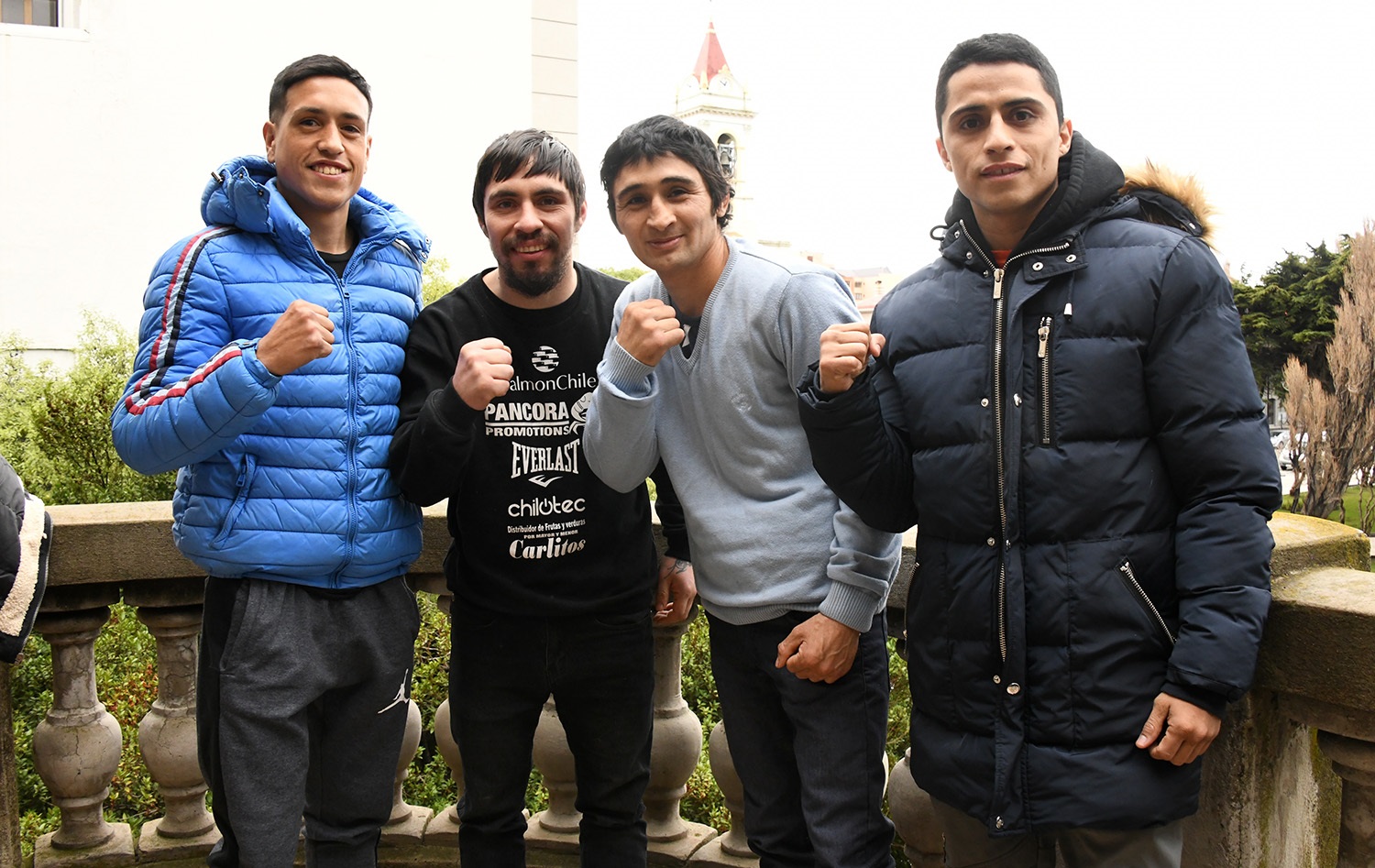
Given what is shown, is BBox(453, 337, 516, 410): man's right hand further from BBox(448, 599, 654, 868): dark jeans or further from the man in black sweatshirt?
BBox(448, 599, 654, 868): dark jeans

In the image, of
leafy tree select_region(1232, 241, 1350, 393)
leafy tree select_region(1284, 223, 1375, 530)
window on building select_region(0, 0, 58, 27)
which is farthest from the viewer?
leafy tree select_region(1232, 241, 1350, 393)

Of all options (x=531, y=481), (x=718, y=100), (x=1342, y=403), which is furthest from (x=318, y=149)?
(x=718, y=100)

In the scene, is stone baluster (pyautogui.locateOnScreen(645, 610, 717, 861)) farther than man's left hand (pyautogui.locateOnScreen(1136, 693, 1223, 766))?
Yes

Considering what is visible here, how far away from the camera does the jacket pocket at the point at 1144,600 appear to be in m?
1.75

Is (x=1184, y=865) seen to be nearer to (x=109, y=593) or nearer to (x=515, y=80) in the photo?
(x=109, y=593)

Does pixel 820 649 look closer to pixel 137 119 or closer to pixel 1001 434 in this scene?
pixel 1001 434

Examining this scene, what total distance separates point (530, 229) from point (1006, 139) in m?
1.01

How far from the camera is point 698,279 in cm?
231

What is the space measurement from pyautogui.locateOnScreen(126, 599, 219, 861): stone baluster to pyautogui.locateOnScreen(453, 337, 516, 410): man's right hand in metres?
1.10

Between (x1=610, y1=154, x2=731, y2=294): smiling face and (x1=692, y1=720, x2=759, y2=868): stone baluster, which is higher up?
(x1=610, y1=154, x2=731, y2=294): smiling face

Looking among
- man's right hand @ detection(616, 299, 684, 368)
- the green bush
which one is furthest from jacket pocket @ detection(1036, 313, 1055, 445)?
the green bush

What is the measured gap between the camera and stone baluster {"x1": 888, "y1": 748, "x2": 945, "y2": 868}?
2.44 meters

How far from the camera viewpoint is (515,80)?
822 inches

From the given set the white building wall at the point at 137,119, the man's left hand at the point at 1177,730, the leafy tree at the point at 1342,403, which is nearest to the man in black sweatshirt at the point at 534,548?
the man's left hand at the point at 1177,730
